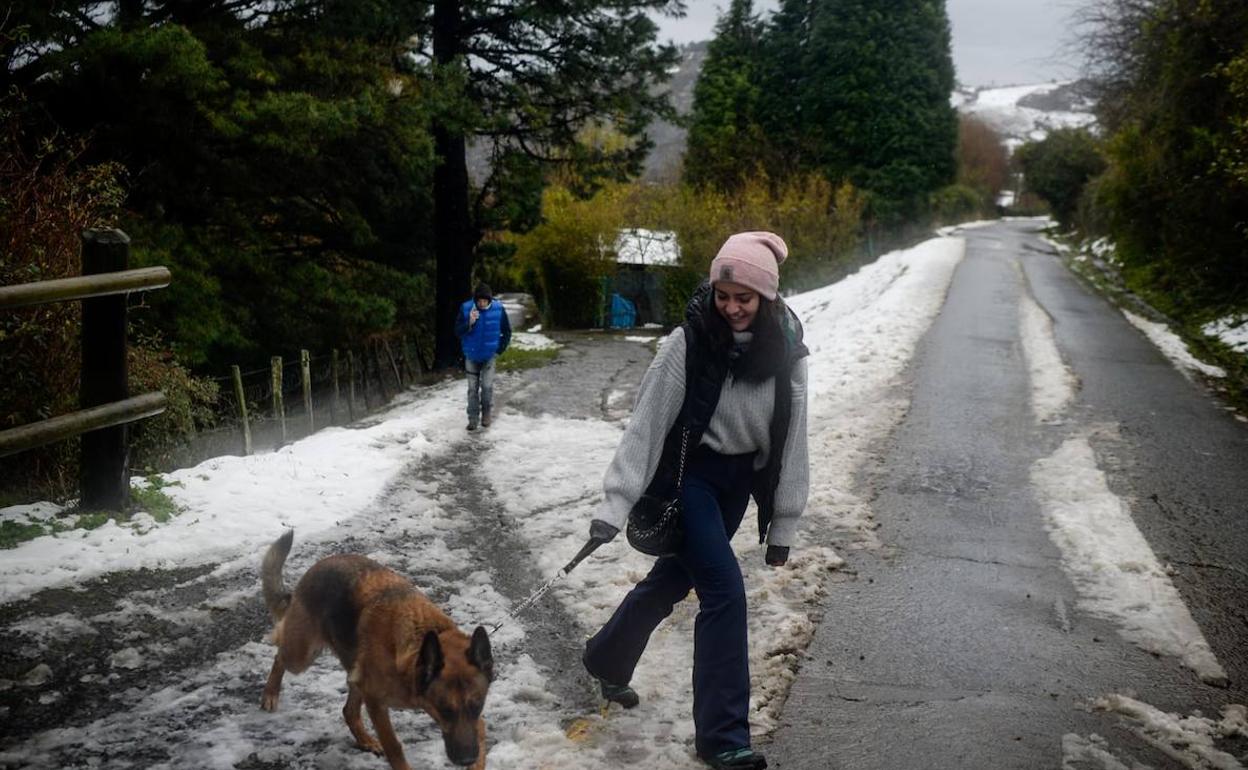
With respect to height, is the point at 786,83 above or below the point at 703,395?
above

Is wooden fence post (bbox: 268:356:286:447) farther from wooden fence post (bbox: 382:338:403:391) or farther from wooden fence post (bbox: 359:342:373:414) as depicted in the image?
wooden fence post (bbox: 382:338:403:391)

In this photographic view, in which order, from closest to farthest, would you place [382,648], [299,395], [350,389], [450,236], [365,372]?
[382,648] < [450,236] < [350,389] < [299,395] < [365,372]

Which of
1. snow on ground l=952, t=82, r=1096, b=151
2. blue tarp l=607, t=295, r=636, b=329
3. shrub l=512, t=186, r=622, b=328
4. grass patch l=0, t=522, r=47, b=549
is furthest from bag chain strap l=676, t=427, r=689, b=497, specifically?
snow on ground l=952, t=82, r=1096, b=151

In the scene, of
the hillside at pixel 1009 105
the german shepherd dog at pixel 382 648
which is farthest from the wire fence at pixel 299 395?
the hillside at pixel 1009 105

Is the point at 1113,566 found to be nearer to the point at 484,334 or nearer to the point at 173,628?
the point at 173,628

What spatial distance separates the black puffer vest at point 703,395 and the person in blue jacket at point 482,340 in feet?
22.6

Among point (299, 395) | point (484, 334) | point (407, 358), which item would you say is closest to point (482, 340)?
point (484, 334)

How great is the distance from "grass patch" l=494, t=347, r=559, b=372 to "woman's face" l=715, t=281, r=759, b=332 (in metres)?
12.5

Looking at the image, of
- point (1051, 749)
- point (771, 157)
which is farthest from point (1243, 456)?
point (771, 157)

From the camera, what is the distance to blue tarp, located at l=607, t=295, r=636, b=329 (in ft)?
112

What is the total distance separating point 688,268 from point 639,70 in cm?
1449

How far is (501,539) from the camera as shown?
247 inches

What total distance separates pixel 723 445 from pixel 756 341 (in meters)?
0.44

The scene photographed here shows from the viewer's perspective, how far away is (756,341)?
141 inches
